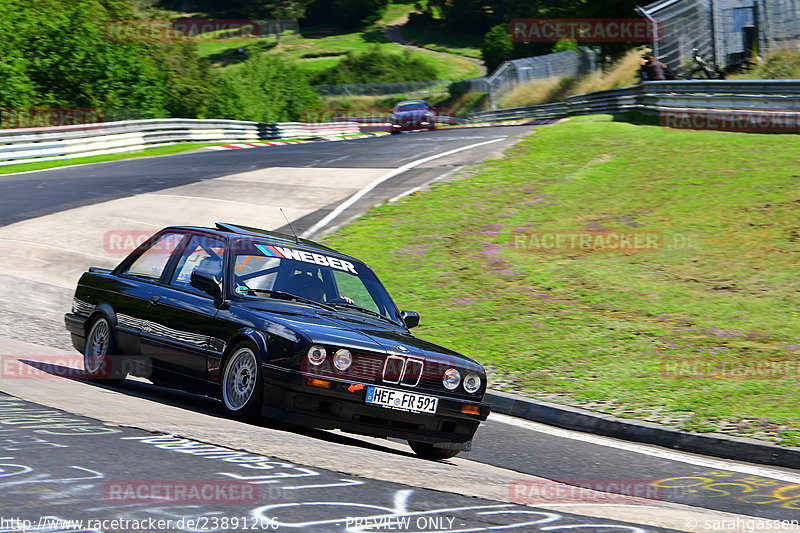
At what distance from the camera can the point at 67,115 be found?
123 feet

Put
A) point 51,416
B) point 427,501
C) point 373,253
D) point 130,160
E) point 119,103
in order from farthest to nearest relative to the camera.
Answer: point 119,103
point 130,160
point 373,253
point 51,416
point 427,501

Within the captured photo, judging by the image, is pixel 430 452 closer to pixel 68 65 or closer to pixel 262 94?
pixel 68 65

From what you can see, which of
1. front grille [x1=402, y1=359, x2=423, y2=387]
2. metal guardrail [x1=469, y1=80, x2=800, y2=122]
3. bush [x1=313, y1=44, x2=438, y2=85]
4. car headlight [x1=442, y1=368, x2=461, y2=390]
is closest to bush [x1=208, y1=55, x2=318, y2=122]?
metal guardrail [x1=469, y1=80, x2=800, y2=122]

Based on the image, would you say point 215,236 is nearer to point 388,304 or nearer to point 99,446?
point 388,304

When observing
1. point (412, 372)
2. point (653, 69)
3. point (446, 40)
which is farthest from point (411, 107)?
point (446, 40)

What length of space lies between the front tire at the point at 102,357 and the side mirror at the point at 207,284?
1.30 meters

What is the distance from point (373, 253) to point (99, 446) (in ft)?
31.8

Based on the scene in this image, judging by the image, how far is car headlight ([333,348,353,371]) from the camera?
21.0 feet

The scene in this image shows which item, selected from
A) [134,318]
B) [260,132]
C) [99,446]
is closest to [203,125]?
[260,132]

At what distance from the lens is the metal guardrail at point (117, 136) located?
26.2 m

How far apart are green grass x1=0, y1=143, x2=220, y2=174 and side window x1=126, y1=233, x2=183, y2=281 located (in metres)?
17.7

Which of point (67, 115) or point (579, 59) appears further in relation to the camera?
point (579, 59)

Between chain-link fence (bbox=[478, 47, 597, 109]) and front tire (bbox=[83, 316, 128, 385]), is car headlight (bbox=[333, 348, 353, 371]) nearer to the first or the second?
front tire (bbox=[83, 316, 128, 385])

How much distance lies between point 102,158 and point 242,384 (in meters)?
23.6
